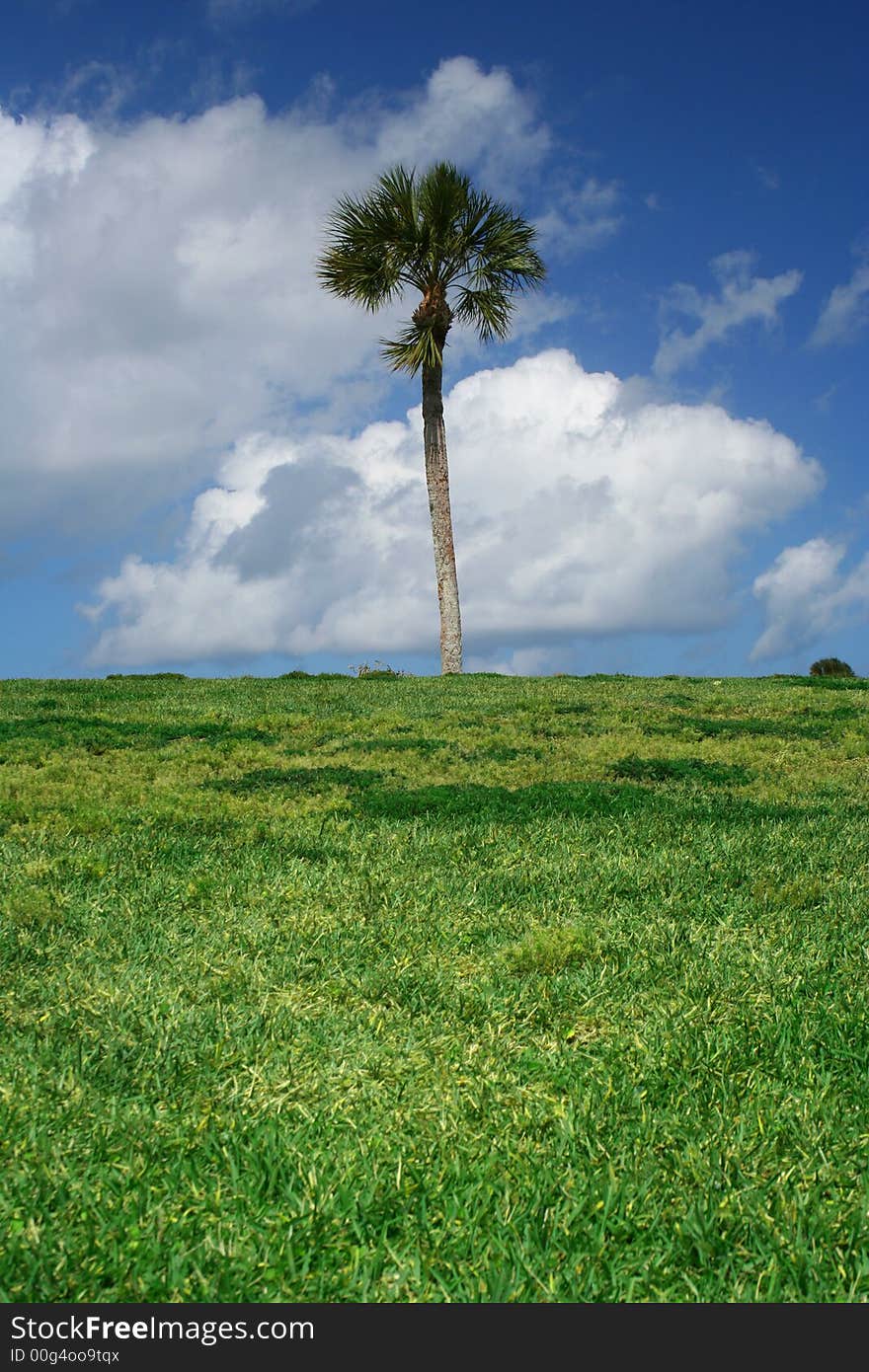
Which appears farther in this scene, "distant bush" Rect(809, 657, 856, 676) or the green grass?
"distant bush" Rect(809, 657, 856, 676)

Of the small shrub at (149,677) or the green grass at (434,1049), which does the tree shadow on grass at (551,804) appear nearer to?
the green grass at (434,1049)

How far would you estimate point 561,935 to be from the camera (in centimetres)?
609

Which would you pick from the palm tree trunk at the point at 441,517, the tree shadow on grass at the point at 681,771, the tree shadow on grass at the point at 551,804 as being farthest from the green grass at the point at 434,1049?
the palm tree trunk at the point at 441,517

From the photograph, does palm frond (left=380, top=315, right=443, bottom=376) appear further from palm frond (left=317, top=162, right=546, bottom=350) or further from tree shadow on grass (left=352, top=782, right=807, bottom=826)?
tree shadow on grass (left=352, top=782, right=807, bottom=826)

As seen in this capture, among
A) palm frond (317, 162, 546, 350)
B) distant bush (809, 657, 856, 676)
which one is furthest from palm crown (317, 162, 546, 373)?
distant bush (809, 657, 856, 676)

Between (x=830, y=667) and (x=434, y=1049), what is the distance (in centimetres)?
3141

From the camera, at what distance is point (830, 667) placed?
33156 mm

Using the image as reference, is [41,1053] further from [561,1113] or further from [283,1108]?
[561,1113]

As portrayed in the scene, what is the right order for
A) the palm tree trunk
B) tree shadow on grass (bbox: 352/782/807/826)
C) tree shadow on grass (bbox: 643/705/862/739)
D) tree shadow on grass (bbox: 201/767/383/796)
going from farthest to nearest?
the palm tree trunk < tree shadow on grass (bbox: 643/705/862/739) < tree shadow on grass (bbox: 201/767/383/796) < tree shadow on grass (bbox: 352/782/807/826)

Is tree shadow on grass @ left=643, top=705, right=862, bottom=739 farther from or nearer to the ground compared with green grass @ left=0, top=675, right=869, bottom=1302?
farther from the ground

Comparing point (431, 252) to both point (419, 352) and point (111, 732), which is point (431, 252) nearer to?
point (419, 352)

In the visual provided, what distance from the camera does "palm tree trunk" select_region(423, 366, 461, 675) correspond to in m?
30.8

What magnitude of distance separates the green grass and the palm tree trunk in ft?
67.0
